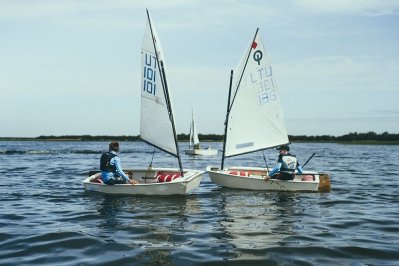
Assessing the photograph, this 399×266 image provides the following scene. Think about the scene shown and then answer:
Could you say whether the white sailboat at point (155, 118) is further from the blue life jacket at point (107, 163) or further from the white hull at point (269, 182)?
the white hull at point (269, 182)

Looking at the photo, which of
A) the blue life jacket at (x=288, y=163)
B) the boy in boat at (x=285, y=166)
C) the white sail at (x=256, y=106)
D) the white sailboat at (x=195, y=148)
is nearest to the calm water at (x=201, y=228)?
the boy in boat at (x=285, y=166)

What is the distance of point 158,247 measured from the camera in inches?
434

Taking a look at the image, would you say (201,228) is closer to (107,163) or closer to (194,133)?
(107,163)

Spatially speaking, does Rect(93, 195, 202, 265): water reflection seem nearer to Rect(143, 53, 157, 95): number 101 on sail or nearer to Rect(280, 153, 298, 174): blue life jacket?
Rect(280, 153, 298, 174): blue life jacket

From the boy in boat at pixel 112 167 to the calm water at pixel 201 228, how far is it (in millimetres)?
776

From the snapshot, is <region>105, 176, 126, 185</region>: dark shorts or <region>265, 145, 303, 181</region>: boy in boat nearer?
<region>105, 176, 126, 185</region>: dark shorts

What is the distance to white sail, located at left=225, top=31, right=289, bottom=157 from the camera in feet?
78.7

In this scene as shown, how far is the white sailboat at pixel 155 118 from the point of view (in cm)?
1927

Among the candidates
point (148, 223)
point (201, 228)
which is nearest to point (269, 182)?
point (201, 228)

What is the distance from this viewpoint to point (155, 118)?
19797 millimetres

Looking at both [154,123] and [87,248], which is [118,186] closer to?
[154,123]

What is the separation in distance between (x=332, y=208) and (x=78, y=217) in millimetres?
9799

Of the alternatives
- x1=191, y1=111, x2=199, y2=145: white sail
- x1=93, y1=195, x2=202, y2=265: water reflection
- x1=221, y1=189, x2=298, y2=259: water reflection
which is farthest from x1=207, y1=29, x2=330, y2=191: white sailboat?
x1=191, y1=111, x2=199, y2=145: white sail

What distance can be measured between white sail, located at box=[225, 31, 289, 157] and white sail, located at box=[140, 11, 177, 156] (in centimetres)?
526
